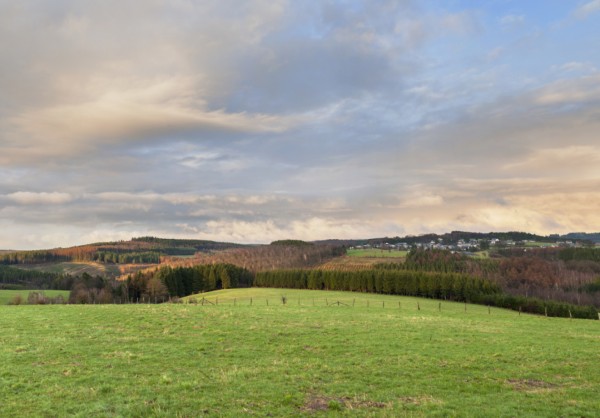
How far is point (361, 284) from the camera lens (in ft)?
401

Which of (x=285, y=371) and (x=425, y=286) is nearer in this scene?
(x=285, y=371)

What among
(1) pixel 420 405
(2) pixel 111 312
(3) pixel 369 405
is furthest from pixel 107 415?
(2) pixel 111 312

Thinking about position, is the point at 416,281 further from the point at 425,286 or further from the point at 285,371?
the point at 285,371

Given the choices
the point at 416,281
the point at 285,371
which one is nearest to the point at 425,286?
the point at 416,281

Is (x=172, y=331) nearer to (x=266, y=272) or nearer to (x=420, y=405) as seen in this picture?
(x=420, y=405)

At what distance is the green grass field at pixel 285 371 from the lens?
14.6 m

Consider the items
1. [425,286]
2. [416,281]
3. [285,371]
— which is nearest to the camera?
[285,371]

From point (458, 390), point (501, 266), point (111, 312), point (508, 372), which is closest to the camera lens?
point (458, 390)

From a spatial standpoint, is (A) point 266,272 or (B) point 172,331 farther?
(A) point 266,272

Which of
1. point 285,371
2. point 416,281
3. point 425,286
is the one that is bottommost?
point 425,286

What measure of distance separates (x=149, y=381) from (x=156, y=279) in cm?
10702

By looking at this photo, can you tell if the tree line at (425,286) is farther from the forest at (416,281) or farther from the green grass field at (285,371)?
the green grass field at (285,371)

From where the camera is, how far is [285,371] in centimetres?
1959

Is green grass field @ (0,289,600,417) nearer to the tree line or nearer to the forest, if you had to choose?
the tree line
